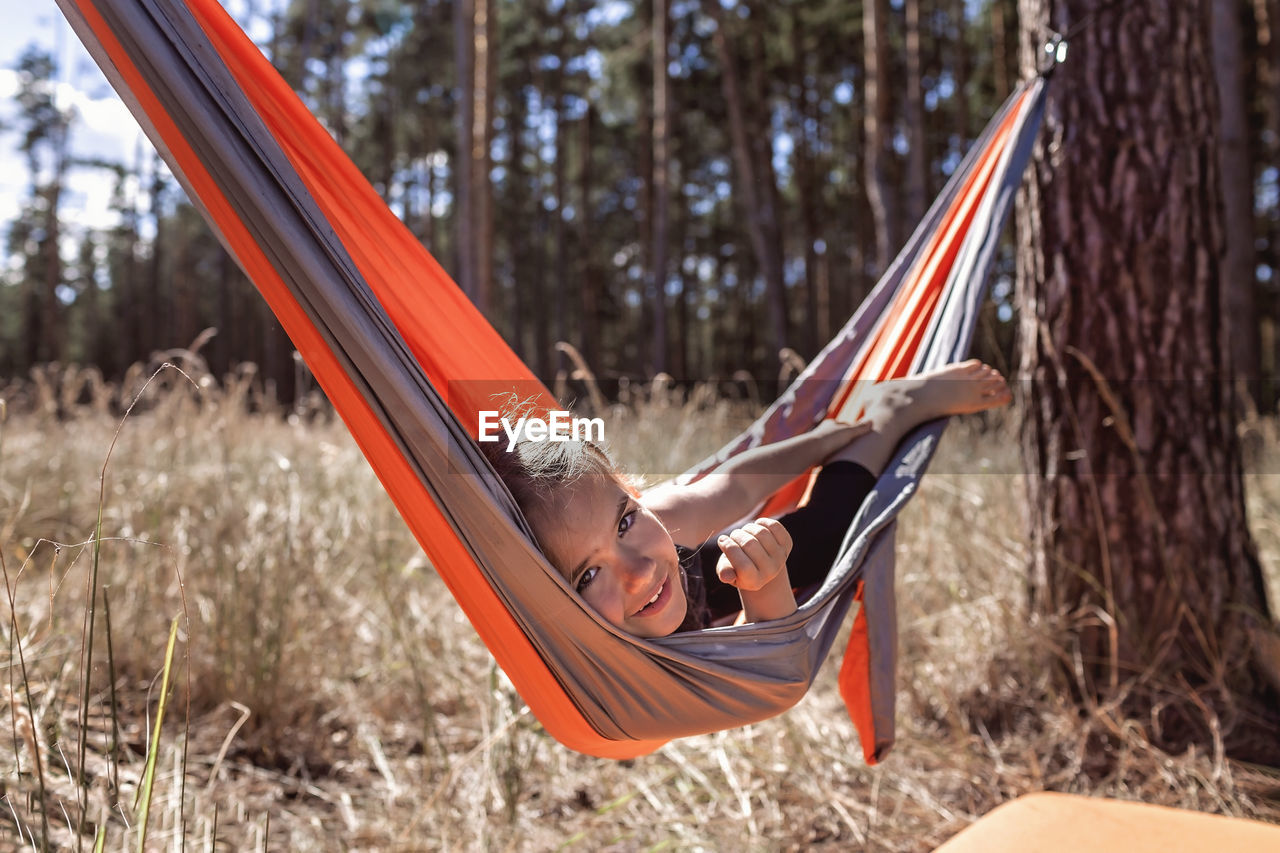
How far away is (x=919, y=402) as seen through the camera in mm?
1539

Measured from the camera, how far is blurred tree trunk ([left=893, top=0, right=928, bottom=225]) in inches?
245

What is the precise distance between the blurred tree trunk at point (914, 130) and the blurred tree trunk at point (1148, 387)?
4309mm

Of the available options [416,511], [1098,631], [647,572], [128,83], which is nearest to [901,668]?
[1098,631]

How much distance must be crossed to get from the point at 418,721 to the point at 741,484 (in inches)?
44.7

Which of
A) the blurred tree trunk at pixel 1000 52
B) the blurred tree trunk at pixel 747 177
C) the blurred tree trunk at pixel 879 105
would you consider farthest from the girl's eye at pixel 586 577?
the blurred tree trunk at pixel 1000 52

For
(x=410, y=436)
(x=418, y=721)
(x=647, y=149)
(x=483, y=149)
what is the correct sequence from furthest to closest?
(x=647, y=149) → (x=483, y=149) → (x=418, y=721) → (x=410, y=436)

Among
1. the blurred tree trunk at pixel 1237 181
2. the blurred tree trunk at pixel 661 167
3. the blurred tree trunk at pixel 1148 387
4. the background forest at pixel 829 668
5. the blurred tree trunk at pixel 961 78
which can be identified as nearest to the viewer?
the background forest at pixel 829 668

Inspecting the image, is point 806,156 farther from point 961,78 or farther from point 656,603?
point 656,603

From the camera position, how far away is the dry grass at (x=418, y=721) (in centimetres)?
155

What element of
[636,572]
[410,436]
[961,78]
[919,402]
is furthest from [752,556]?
[961,78]

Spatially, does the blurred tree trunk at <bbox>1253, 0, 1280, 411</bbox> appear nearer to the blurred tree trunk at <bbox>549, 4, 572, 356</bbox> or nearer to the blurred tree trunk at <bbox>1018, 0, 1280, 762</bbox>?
the blurred tree trunk at <bbox>1018, 0, 1280, 762</bbox>

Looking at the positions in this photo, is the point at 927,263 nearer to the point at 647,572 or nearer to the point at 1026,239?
the point at 1026,239

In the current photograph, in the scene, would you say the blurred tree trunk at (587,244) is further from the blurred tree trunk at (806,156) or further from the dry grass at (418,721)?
the dry grass at (418,721)

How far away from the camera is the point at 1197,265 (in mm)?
1752
